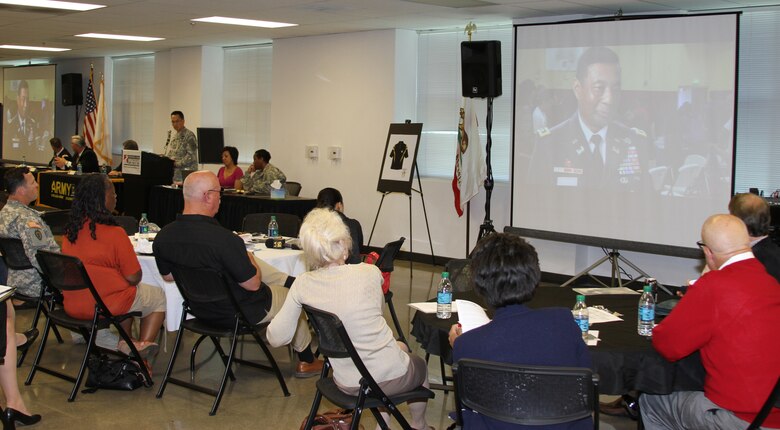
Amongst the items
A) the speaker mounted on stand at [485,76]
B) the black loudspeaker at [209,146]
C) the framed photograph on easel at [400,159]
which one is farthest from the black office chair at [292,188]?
the black loudspeaker at [209,146]

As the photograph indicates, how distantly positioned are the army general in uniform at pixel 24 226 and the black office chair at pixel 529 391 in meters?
3.50

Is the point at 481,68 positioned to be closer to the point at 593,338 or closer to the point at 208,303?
the point at 208,303

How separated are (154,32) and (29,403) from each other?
726 cm

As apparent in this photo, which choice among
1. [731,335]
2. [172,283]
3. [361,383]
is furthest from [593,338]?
[172,283]

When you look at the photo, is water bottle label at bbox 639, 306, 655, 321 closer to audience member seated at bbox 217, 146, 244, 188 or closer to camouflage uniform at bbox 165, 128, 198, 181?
audience member seated at bbox 217, 146, 244, 188

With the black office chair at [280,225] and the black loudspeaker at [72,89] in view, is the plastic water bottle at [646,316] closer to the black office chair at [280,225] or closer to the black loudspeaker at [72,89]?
the black office chair at [280,225]

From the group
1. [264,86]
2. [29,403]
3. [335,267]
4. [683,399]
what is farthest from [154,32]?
[683,399]

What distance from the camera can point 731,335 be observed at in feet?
10.0

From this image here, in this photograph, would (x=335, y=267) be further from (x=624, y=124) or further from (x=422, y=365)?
(x=624, y=124)

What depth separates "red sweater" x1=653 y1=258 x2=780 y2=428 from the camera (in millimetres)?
3045

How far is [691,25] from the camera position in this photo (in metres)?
7.20

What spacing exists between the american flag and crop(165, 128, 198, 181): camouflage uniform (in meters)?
3.44

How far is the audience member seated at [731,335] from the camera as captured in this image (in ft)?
10.00

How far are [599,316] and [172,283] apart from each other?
2.60m
